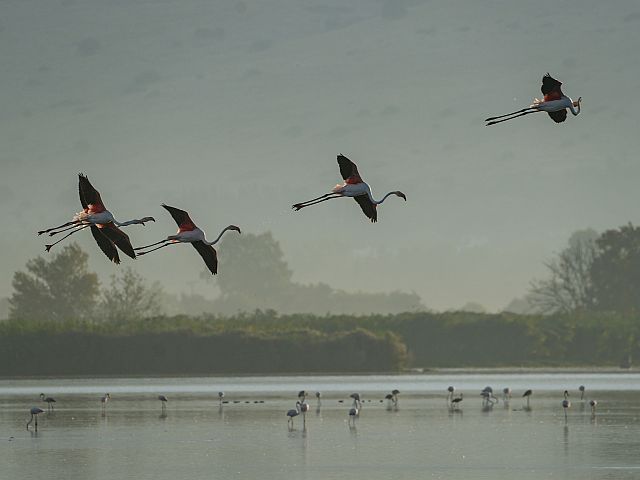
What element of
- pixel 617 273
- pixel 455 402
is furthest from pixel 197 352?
pixel 617 273

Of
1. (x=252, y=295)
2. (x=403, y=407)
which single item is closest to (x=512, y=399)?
(x=403, y=407)

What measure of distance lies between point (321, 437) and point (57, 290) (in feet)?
207

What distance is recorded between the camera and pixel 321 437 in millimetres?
31359

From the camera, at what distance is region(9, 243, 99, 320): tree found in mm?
90875

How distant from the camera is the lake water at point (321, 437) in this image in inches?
979

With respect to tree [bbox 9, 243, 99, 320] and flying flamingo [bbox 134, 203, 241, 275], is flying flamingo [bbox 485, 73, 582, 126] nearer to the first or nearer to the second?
flying flamingo [bbox 134, 203, 241, 275]

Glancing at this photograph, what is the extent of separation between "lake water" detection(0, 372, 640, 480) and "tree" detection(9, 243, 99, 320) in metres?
41.2

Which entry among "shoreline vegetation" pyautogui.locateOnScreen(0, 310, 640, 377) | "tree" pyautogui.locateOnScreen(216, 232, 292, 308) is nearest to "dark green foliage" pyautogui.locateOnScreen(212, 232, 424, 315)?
"tree" pyautogui.locateOnScreen(216, 232, 292, 308)

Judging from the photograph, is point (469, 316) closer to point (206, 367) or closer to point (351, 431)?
point (206, 367)

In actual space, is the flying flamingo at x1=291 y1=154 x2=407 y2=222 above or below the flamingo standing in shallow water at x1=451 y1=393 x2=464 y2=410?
above

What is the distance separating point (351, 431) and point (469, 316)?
37.0 meters

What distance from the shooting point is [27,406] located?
4259cm

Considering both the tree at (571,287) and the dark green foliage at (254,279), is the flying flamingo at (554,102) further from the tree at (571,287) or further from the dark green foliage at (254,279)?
the dark green foliage at (254,279)

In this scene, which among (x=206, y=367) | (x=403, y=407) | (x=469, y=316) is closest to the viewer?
(x=403, y=407)
